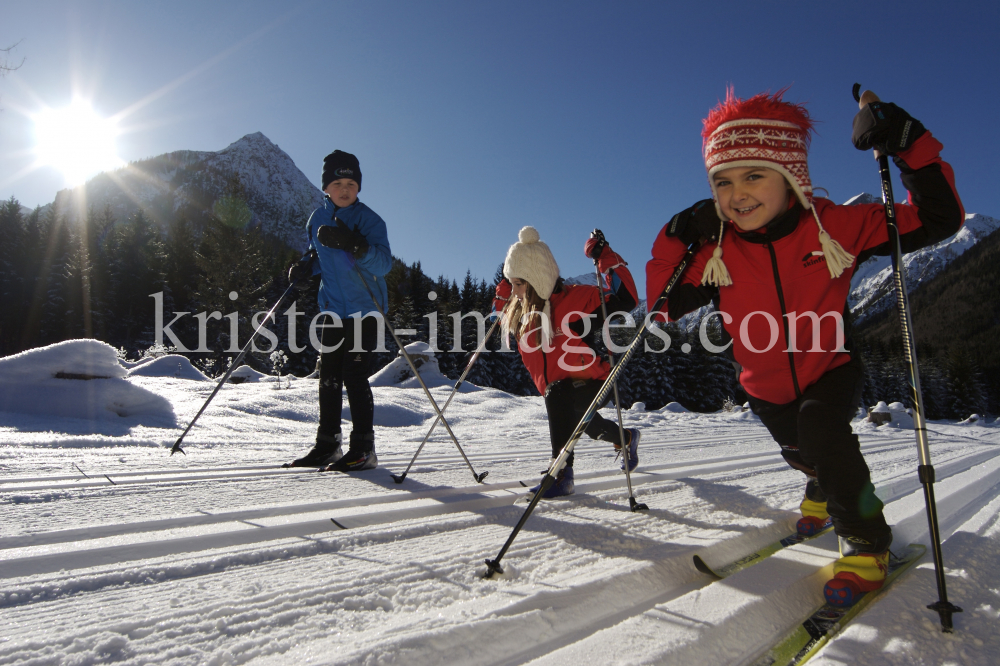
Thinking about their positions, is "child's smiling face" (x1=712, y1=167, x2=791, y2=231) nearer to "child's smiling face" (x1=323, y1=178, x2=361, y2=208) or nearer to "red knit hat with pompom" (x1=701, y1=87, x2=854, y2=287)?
"red knit hat with pompom" (x1=701, y1=87, x2=854, y2=287)

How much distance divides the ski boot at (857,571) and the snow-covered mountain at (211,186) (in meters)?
94.2

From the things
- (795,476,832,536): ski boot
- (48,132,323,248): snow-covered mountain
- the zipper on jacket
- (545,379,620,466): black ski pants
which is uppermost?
(48,132,323,248): snow-covered mountain

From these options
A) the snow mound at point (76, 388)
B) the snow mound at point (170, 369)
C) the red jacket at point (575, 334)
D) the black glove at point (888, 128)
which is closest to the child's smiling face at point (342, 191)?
the red jacket at point (575, 334)

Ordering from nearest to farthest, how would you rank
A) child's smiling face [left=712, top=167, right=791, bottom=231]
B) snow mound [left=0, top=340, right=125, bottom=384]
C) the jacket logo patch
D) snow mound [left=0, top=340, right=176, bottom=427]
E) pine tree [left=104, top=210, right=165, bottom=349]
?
the jacket logo patch
child's smiling face [left=712, top=167, right=791, bottom=231]
snow mound [left=0, top=340, right=176, bottom=427]
snow mound [left=0, top=340, right=125, bottom=384]
pine tree [left=104, top=210, right=165, bottom=349]

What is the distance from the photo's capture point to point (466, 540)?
1.63m

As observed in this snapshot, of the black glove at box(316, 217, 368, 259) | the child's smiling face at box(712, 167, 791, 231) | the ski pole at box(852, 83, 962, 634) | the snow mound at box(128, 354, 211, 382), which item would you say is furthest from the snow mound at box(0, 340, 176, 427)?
the ski pole at box(852, 83, 962, 634)

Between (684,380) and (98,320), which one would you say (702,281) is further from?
(98,320)

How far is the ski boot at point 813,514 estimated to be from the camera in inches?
72.8

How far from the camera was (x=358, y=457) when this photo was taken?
9.74 ft

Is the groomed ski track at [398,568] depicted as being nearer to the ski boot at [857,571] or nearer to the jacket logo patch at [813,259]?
the ski boot at [857,571]

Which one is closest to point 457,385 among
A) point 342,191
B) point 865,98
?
point 342,191

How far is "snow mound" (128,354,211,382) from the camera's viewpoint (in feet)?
28.8

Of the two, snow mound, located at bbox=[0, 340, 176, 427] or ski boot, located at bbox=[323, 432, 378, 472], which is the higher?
snow mound, located at bbox=[0, 340, 176, 427]

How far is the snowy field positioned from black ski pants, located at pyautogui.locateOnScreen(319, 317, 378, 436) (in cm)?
38
